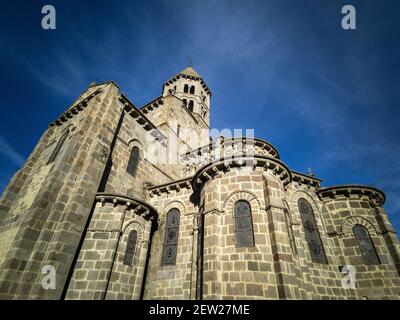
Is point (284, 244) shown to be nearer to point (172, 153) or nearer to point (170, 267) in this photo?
point (170, 267)

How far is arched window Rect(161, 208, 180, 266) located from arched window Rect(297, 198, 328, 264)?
6.36 meters

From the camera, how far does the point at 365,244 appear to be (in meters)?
10.2

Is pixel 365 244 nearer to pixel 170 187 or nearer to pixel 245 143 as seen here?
pixel 245 143

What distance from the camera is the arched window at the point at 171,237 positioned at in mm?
10375

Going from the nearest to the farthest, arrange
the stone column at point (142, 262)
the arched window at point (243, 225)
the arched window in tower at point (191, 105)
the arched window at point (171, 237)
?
the arched window at point (243, 225), the stone column at point (142, 262), the arched window at point (171, 237), the arched window in tower at point (191, 105)

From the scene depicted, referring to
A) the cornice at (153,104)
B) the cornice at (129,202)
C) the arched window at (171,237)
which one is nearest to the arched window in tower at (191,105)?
the cornice at (153,104)

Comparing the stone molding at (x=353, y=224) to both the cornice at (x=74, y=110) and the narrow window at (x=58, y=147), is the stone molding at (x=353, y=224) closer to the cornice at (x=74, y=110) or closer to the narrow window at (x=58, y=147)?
the cornice at (x=74, y=110)

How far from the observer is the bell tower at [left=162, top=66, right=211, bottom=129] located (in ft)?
92.1

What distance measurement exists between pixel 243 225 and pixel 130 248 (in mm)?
5362

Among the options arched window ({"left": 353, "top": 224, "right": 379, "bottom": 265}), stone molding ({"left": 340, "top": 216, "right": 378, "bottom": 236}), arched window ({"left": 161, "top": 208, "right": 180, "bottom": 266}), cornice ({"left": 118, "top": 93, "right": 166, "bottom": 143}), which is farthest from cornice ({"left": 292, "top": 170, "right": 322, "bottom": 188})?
cornice ({"left": 118, "top": 93, "right": 166, "bottom": 143})

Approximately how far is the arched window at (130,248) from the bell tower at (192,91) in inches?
784

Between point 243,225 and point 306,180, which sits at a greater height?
point 306,180

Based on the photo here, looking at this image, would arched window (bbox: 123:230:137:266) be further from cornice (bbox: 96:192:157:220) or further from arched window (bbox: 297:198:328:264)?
arched window (bbox: 297:198:328:264)

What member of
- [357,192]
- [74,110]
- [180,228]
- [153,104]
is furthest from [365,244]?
[153,104]
